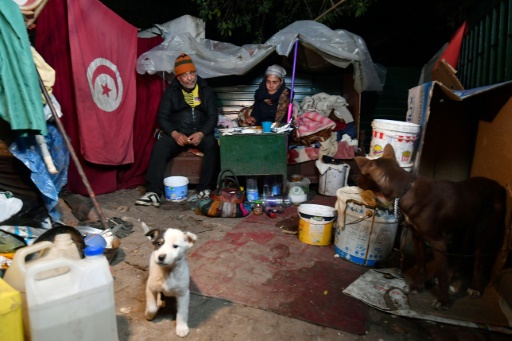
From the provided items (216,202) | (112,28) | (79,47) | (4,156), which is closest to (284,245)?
(216,202)

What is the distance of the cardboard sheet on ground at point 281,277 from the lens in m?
2.57

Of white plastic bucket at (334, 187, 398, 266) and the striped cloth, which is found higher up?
the striped cloth

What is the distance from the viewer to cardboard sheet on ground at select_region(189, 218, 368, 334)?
8.44ft

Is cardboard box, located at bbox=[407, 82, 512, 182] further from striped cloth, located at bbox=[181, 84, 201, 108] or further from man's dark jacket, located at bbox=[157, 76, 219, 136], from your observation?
striped cloth, located at bbox=[181, 84, 201, 108]

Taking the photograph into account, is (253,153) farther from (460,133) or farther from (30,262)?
(30,262)

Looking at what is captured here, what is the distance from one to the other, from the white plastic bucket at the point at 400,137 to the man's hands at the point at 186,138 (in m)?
2.77

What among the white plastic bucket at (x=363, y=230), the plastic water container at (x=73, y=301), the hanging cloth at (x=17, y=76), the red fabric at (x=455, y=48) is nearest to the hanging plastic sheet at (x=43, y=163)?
the hanging cloth at (x=17, y=76)

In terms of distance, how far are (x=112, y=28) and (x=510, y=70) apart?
449 cm

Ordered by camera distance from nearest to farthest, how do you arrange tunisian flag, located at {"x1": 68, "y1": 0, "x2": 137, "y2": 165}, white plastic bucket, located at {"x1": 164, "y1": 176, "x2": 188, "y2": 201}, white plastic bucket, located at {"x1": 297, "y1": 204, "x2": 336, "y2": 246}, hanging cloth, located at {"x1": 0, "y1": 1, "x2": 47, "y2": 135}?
hanging cloth, located at {"x1": 0, "y1": 1, "x2": 47, "y2": 135} < white plastic bucket, located at {"x1": 297, "y1": 204, "x2": 336, "y2": 246} < tunisian flag, located at {"x1": 68, "y1": 0, "x2": 137, "y2": 165} < white plastic bucket, located at {"x1": 164, "y1": 176, "x2": 188, "y2": 201}

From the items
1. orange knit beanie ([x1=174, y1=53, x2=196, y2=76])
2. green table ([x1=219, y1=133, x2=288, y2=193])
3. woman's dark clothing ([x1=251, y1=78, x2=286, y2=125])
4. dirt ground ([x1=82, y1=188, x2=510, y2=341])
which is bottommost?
dirt ground ([x1=82, y1=188, x2=510, y2=341])

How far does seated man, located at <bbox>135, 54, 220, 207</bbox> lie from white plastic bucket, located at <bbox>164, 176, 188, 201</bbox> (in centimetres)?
12

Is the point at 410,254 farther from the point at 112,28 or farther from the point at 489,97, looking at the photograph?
the point at 112,28

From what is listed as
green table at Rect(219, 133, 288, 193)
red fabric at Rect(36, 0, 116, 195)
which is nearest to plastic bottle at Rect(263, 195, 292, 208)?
green table at Rect(219, 133, 288, 193)

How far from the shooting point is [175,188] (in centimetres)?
498
